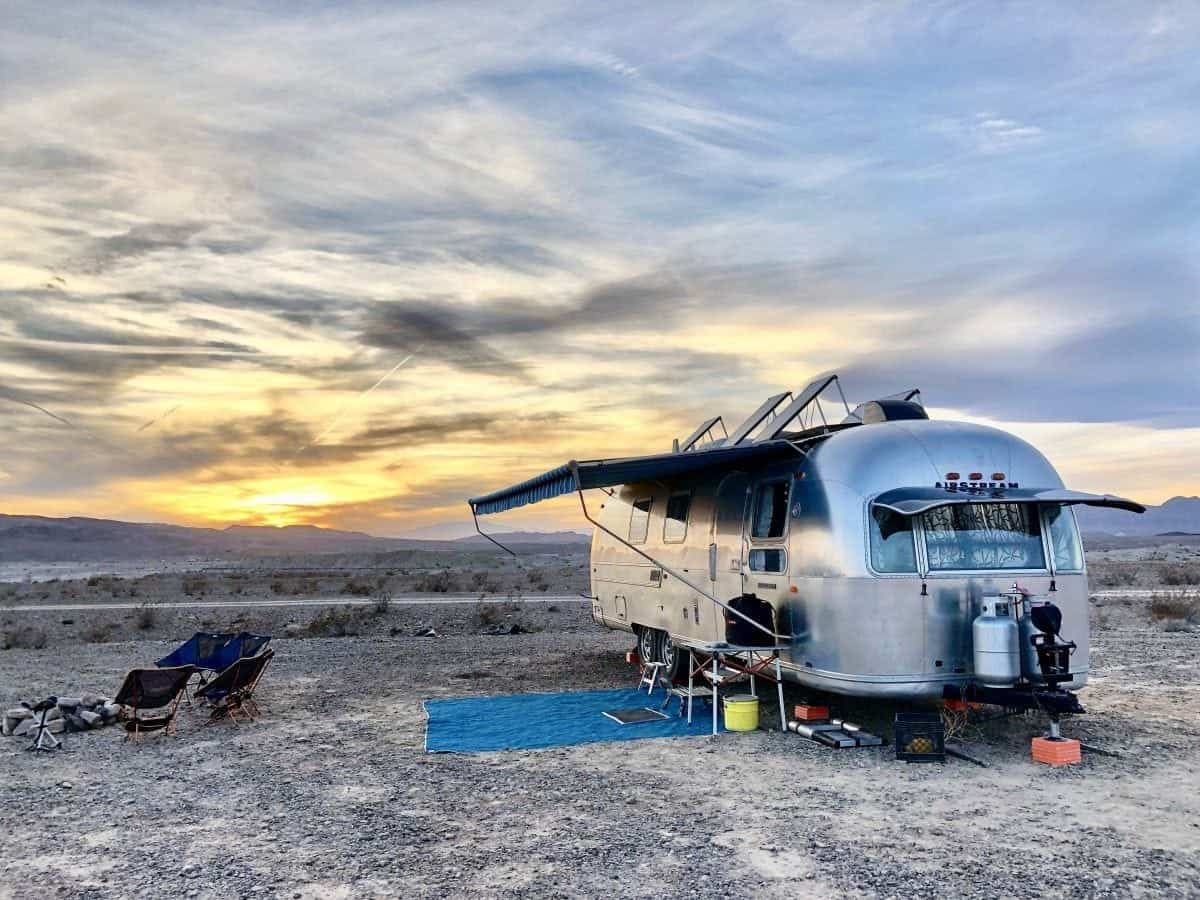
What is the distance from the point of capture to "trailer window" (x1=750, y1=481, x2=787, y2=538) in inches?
402

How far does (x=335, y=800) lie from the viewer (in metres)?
7.89

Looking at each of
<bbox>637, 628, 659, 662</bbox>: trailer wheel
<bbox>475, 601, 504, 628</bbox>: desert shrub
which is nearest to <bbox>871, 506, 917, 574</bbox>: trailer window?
<bbox>637, 628, 659, 662</bbox>: trailer wheel

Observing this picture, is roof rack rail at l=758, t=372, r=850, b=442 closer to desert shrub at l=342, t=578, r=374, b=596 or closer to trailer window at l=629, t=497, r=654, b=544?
trailer window at l=629, t=497, r=654, b=544

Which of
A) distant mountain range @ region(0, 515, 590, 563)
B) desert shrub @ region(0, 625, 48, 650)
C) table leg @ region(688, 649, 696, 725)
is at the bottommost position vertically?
table leg @ region(688, 649, 696, 725)

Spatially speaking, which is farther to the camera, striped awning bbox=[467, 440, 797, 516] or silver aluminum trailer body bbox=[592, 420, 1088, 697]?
striped awning bbox=[467, 440, 797, 516]

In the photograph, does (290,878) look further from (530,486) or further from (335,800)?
(530,486)

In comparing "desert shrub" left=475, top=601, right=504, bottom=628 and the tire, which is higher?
"desert shrub" left=475, top=601, right=504, bottom=628

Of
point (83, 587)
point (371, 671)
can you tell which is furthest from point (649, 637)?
point (83, 587)

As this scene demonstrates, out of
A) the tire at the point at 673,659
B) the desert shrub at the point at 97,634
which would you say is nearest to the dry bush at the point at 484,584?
the desert shrub at the point at 97,634

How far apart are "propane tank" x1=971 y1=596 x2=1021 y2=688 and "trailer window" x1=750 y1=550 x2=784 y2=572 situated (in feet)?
6.78

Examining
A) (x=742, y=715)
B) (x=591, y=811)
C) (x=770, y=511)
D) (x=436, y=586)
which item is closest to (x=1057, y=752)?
(x=742, y=715)

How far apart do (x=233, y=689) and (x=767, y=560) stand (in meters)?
6.26

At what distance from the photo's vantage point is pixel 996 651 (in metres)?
8.57

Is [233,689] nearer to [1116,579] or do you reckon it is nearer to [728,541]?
Result: [728,541]
